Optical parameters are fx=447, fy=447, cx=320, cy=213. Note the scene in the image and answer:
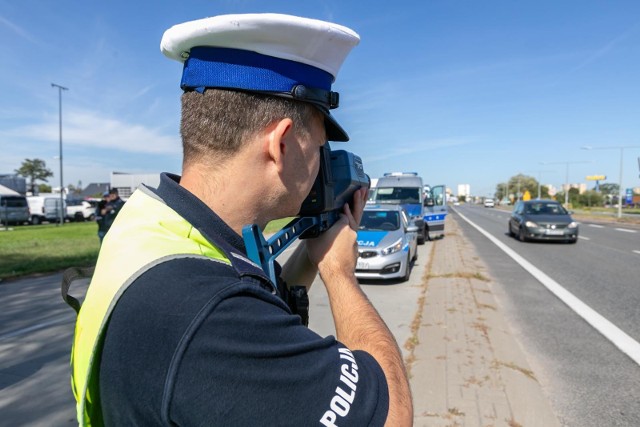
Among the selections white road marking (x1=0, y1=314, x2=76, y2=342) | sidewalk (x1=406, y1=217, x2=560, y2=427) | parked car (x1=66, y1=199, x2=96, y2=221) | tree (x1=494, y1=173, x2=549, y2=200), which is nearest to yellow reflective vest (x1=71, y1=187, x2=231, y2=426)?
sidewalk (x1=406, y1=217, x2=560, y2=427)

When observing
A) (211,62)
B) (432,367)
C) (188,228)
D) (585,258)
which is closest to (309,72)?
(211,62)

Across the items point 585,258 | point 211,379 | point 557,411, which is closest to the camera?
point 211,379

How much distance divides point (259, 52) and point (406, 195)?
52.5 feet

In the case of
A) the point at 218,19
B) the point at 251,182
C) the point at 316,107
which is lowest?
the point at 251,182

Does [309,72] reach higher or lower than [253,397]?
higher

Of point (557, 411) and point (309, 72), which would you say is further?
point (557, 411)

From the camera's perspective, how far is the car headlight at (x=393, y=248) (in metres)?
8.97

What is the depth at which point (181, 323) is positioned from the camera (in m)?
0.71

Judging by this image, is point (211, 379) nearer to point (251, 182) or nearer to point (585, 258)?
point (251, 182)

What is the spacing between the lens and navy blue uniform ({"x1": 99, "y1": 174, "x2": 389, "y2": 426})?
2.27 feet

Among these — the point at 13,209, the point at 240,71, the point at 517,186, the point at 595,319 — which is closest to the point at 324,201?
the point at 240,71

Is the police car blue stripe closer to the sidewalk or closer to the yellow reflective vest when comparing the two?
the sidewalk

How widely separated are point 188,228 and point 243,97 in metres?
0.31

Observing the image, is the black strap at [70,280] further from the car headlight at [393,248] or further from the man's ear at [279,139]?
the car headlight at [393,248]
